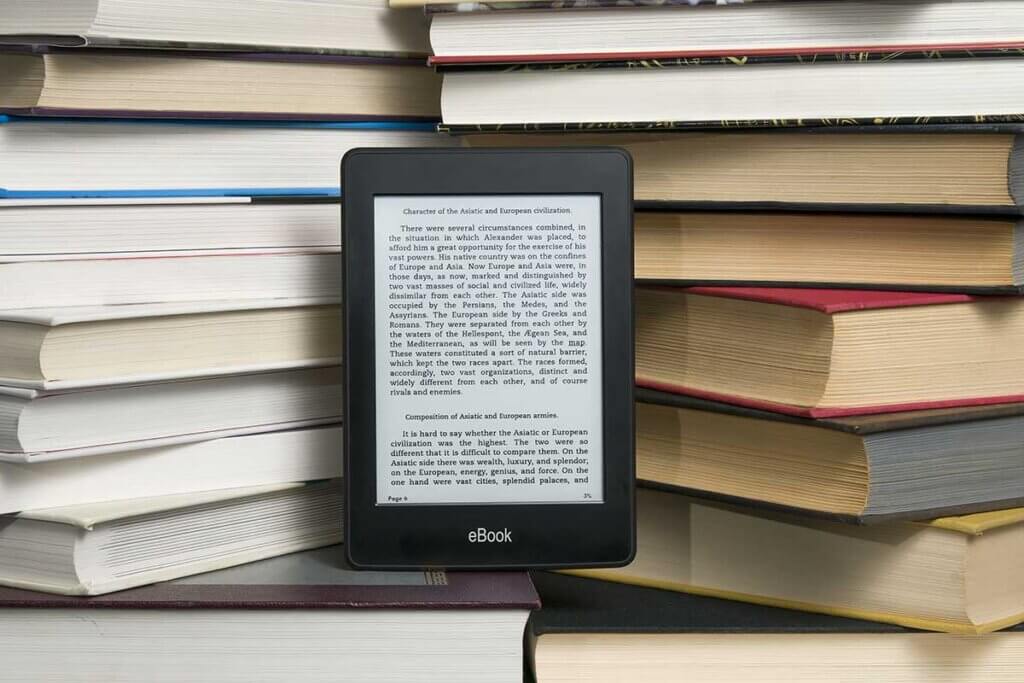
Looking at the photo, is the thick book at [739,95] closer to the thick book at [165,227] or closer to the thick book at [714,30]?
the thick book at [714,30]

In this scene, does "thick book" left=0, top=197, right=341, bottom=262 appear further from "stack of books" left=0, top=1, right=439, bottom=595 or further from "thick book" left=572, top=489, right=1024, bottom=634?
"thick book" left=572, top=489, right=1024, bottom=634

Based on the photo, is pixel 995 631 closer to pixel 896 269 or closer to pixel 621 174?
pixel 896 269

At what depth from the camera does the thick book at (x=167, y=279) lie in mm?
697

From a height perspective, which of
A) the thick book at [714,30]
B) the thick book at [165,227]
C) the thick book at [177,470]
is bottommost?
the thick book at [177,470]

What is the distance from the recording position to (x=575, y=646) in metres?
0.73

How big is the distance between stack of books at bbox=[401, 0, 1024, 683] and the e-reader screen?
77 mm

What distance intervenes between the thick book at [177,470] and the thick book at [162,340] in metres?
0.05

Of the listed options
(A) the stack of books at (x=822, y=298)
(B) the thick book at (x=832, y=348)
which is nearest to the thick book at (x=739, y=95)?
(A) the stack of books at (x=822, y=298)

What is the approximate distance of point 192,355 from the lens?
0.71m

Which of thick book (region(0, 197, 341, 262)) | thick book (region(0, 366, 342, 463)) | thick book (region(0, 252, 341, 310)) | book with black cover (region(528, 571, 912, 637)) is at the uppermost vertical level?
thick book (region(0, 197, 341, 262))

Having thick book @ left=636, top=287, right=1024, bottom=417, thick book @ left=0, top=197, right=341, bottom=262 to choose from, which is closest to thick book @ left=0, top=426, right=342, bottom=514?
thick book @ left=0, top=197, right=341, bottom=262

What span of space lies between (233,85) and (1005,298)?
0.51 meters

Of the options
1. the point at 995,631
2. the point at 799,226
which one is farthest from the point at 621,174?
the point at 995,631

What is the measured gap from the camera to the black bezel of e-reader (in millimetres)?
711
